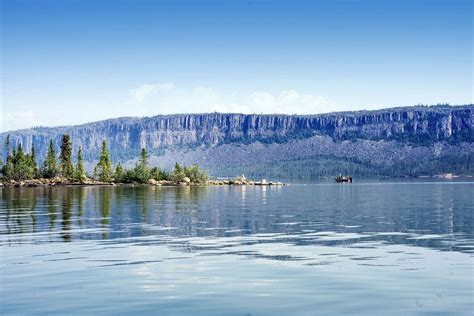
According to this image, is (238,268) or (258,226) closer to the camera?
(238,268)

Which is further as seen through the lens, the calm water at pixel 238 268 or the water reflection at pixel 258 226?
the water reflection at pixel 258 226

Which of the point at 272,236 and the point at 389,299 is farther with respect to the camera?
the point at 272,236

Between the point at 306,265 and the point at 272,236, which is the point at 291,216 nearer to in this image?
the point at 272,236

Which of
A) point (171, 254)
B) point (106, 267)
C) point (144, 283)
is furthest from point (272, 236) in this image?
point (144, 283)

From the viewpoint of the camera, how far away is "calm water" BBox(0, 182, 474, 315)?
23.9 m

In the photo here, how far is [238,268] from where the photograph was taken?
3198cm

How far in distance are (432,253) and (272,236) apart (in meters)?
13.5

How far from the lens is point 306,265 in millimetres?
32875

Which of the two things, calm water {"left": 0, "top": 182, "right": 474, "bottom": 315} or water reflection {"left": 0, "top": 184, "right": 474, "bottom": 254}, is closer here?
calm water {"left": 0, "top": 182, "right": 474, "bottom": 315}

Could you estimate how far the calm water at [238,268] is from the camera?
2388 centimetres

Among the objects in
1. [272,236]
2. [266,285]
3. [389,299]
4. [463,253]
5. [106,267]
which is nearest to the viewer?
[389,299]

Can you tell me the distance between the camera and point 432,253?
37312 millimetres

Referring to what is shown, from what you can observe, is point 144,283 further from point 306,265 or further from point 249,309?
point 306,265

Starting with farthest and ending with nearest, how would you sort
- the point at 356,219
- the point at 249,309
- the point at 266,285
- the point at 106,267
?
the point at 356,219 → the point at 106,267 → the point at 266,285 → the point at 249,309
